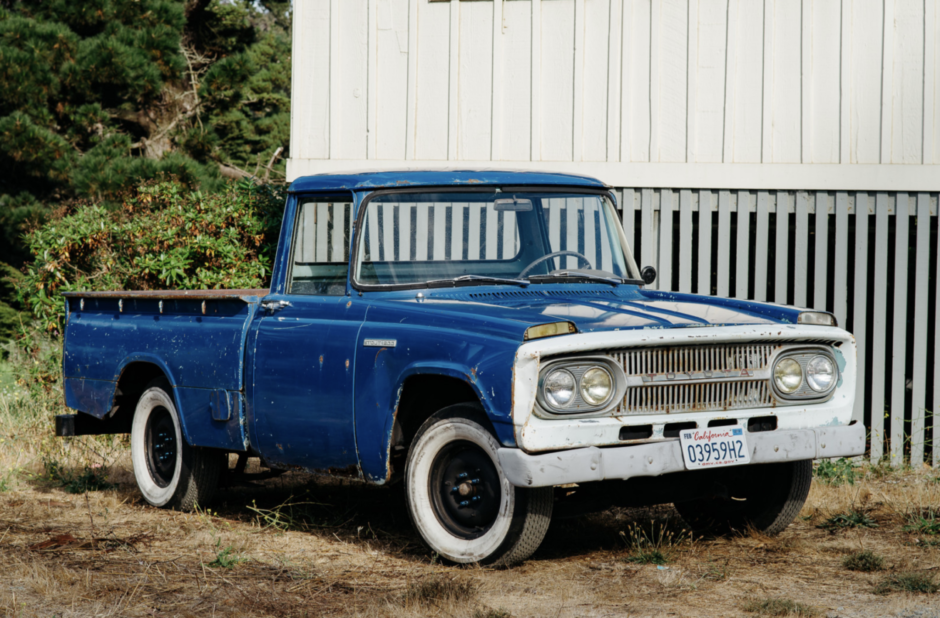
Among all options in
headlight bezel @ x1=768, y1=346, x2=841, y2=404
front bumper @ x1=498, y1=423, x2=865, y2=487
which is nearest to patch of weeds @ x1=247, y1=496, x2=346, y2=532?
front bumper @ x1=498, y1=423, x2=865, y2=487

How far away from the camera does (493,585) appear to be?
15.4 feet

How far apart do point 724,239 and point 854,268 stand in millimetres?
1042

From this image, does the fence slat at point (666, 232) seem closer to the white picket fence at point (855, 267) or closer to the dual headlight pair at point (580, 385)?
the white picket fence at point (855, 267)

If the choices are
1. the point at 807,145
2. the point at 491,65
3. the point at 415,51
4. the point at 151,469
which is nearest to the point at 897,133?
the point at 807,145

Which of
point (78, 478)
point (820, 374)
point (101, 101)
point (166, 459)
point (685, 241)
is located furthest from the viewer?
point (101, 101)

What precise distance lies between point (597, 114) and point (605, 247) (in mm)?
3136

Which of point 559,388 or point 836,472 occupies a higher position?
point 559,388

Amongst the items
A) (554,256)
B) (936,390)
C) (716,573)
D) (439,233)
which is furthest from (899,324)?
(439,233)

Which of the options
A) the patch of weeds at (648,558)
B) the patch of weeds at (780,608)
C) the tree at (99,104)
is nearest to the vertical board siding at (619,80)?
the patch of weeds at (648,558)

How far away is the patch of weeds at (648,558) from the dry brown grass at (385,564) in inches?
2.3

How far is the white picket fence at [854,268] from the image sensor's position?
8375mm

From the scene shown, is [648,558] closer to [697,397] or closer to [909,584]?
[697,397]

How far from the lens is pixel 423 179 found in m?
5.71

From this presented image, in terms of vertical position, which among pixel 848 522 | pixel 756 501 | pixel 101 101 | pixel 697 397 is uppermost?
pixel 101 101
